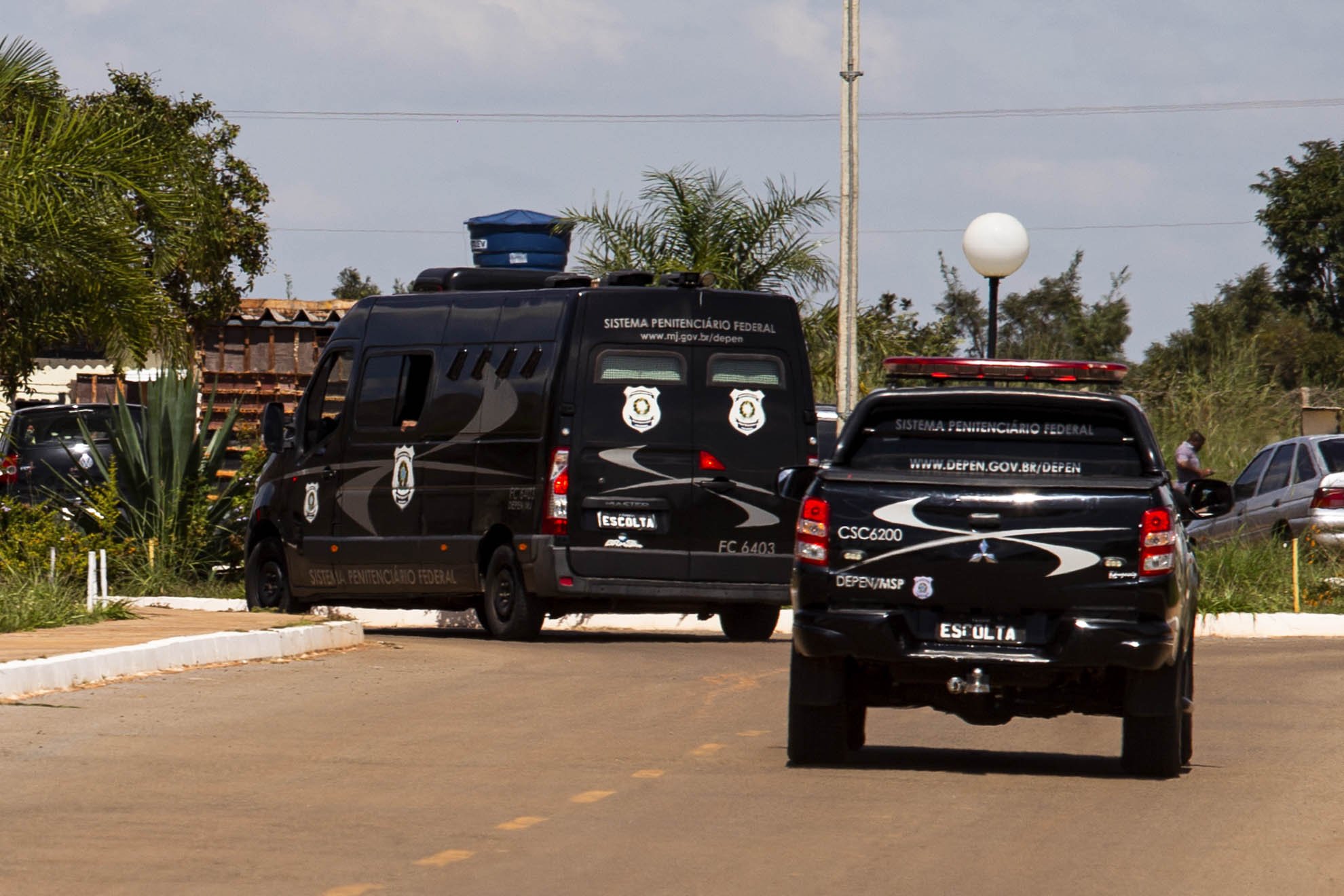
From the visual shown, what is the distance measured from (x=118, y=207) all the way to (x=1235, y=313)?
50.7 metres

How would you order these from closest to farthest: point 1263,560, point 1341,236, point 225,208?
1. point 1263,560
2. point 225,208
3. point 1341,236

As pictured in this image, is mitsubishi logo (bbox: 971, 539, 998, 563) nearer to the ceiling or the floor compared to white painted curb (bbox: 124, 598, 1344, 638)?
nearer to the ceiling

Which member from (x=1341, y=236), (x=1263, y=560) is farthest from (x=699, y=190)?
(x=1341, y=236)

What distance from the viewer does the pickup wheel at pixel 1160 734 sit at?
9.83 m

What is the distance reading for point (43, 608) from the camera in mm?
16062

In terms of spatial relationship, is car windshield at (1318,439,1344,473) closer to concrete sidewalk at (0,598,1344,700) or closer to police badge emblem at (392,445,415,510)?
concrete sidewalk at (0,598,1344,700)

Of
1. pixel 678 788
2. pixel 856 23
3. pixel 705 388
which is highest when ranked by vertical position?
pixel 856 23

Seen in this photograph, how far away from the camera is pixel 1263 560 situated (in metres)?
21.8

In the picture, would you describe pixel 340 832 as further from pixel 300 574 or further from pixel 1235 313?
pixel 1235 313

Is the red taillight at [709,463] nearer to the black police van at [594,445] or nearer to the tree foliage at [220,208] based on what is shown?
the black police van at [594,445]

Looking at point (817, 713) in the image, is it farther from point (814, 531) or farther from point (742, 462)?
point (742, 462)

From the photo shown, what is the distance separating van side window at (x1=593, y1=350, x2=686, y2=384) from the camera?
57.5 ft

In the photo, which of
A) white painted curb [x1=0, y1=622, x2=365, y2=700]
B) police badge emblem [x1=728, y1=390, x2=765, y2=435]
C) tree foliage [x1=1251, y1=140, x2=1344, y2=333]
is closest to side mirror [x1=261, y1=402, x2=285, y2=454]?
white painted curb [x1=0, y1=622, x2=365, y2=700]

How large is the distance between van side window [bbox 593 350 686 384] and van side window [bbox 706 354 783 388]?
0.81ft
